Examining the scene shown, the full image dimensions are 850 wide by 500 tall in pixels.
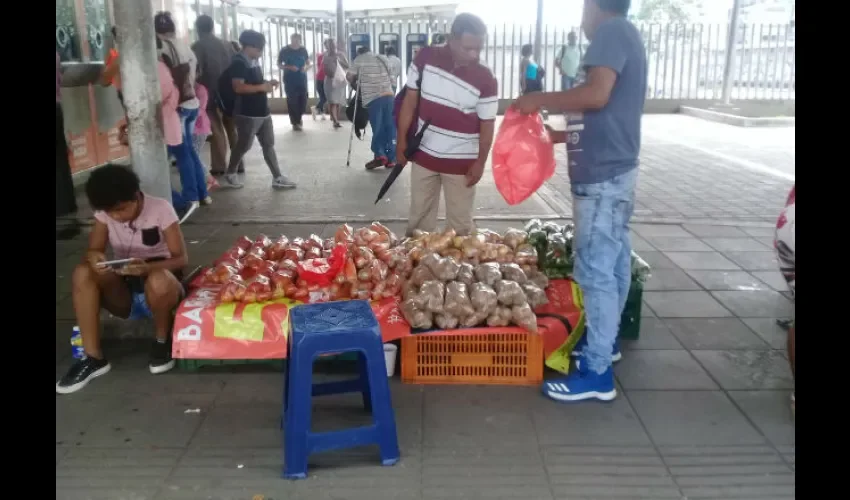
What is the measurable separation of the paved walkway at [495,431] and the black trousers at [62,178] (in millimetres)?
2522

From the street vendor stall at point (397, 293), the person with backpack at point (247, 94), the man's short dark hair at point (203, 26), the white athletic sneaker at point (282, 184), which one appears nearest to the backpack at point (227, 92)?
the person with backpack at point (247, 94)

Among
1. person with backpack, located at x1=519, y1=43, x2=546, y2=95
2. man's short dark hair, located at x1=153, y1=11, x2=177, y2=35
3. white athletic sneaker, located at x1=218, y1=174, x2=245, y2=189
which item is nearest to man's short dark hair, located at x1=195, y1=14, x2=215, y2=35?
white athletic sneaker, located at x1=218, y1=174, x2=245, y2=189

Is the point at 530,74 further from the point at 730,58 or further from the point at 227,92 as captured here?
the point at 227,92

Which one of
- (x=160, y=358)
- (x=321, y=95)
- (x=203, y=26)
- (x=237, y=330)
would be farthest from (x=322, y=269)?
(x=321, y=95)

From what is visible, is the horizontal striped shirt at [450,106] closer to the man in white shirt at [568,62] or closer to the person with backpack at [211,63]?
the person with backpack at [211,63]

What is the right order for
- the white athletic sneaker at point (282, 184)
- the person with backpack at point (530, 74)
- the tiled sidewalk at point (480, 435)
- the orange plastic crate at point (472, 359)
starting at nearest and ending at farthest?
the tiled sidewalk at point (480, 435), the orange plastic crate at point (472, 359), the white athletic sneaker at point (282, 184), the person with backpack at point (530, 74)

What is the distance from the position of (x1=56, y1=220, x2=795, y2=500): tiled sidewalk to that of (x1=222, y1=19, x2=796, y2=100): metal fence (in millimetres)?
15634

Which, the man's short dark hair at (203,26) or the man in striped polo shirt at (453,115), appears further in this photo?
the man's short dark hair at (203,26)

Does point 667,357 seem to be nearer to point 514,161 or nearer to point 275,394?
point 514,161

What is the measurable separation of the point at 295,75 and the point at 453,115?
10.4m

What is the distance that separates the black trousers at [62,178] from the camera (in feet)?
22.5

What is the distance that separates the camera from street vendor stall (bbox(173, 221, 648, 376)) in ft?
11.7

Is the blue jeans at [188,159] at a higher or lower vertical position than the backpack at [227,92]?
lower

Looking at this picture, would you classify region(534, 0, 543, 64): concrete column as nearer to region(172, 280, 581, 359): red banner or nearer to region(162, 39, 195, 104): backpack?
region(162, 39, 195, 104): backpack
